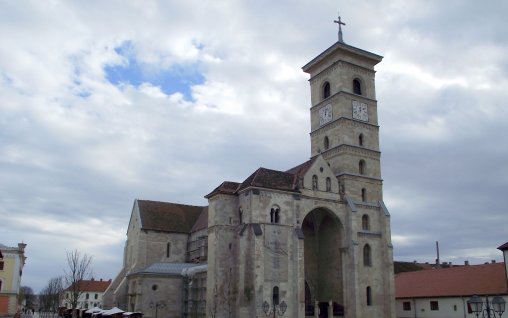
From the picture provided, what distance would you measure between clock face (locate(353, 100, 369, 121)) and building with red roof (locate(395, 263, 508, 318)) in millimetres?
19603

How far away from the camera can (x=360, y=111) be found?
55.3 meters

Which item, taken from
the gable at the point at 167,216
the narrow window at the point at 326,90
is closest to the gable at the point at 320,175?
the narrow window at the point at 326,90

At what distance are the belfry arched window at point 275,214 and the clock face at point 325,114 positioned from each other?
1386cm

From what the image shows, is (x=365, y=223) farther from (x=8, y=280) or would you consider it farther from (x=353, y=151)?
(x=8, y=280)

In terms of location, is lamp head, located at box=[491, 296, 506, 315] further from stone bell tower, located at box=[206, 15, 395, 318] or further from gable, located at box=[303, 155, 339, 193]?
gable, located at box=[303, 155, 339, 193]

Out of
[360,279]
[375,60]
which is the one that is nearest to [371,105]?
[375,60]

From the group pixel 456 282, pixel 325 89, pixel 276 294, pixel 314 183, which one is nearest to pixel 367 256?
pixel 314 183

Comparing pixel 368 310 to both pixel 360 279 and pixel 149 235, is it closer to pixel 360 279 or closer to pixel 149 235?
pixel 360 279

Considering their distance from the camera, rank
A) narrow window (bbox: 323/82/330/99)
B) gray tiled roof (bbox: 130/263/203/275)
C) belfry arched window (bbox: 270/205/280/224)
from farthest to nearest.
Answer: narrow window (bbox: 323/82/330/99), gray tiled roof (bbox: 130/263/203/275), belfry arched window (bbox: 270/205/280/224)

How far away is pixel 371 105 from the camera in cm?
5644

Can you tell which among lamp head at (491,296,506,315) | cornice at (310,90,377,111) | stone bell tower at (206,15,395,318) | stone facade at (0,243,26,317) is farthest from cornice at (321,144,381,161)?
stone facade at (0,243,26,317)

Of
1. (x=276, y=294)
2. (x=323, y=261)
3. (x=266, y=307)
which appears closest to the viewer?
(x=266, y=307)

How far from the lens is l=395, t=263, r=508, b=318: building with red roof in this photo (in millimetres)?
48412

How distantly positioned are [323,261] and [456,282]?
46.0 ft
